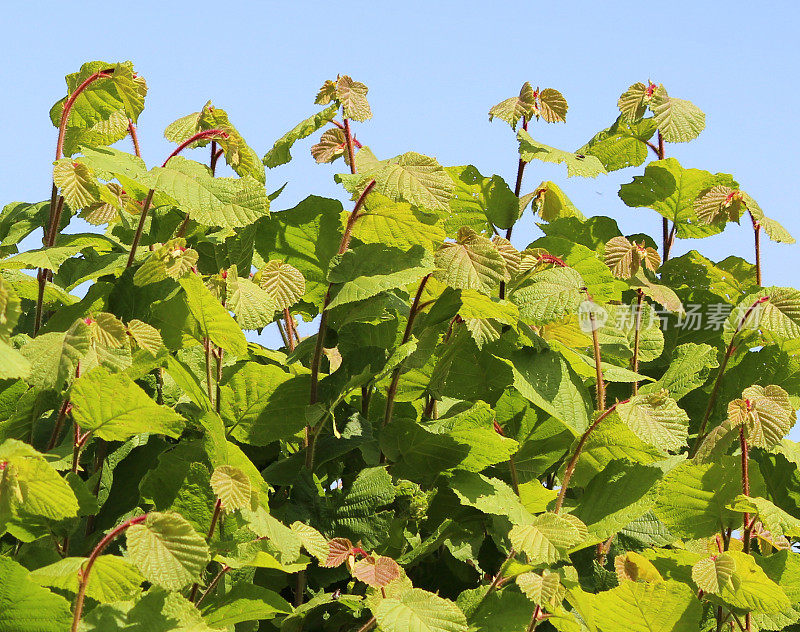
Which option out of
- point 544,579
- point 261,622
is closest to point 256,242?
point 261,622

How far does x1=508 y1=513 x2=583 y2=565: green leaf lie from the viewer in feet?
4.89

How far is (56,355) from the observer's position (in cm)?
139

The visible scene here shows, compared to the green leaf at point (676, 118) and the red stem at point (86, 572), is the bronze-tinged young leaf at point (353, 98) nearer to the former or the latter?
the green leaf at point (676, 118)

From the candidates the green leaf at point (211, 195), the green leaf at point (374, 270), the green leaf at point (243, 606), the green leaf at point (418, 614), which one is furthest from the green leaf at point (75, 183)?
the green leaf at point (418, 614)

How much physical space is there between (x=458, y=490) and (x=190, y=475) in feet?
1.52

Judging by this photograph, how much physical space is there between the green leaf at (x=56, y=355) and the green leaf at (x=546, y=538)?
0.74 meters

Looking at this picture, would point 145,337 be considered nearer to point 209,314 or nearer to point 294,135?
point 209,314

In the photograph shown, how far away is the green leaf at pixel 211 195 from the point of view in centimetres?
166

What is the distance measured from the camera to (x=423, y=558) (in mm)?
1784

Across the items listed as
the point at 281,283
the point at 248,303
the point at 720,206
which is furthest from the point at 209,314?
the point at 720,206

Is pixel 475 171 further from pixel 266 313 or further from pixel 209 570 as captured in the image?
pixel 209 570

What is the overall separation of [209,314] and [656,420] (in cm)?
Answer: 80

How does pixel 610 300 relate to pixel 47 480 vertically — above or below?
above

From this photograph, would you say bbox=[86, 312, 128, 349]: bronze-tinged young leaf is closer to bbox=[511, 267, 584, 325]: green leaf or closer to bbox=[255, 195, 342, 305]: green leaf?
bbox=[255, 195, 342, 305]: green leaf
